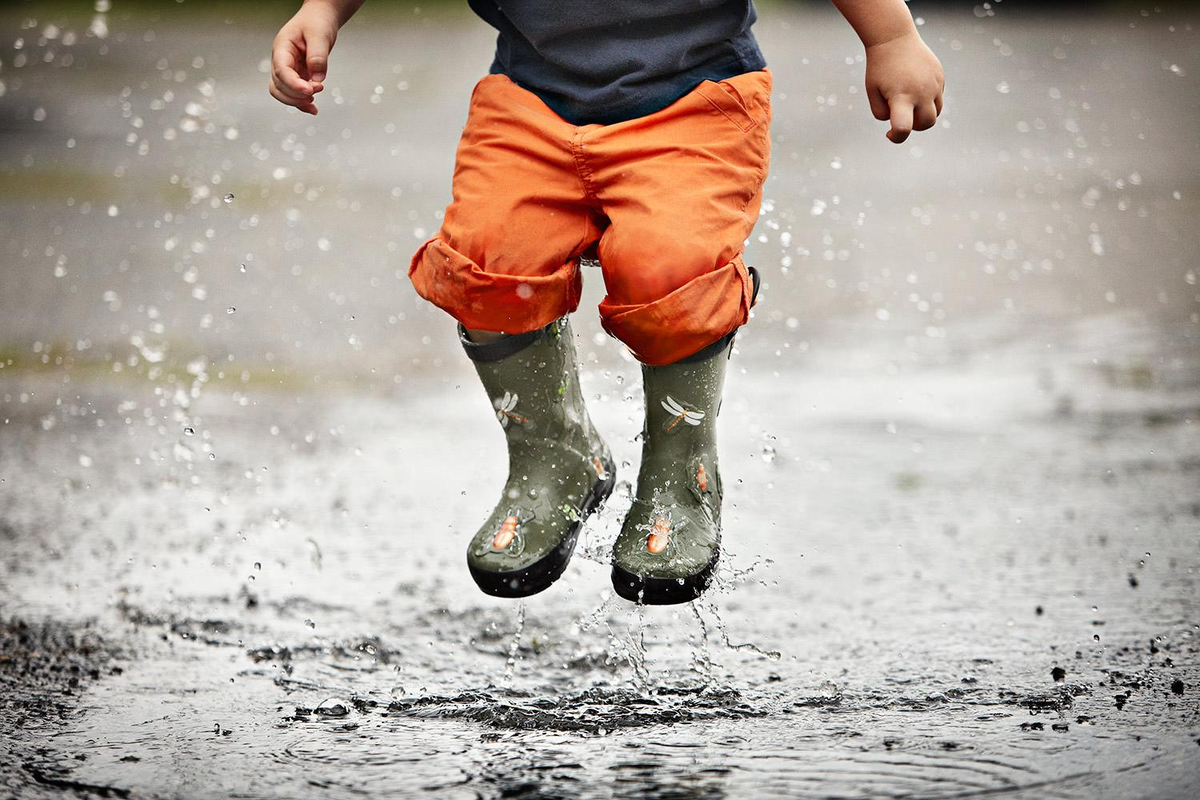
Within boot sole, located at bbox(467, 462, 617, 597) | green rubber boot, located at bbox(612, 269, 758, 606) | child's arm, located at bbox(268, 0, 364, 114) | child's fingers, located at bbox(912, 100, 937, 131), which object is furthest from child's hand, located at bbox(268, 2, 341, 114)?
child's fingers, located at bbox(912, 100, 937, 131)

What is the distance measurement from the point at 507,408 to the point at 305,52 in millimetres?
659

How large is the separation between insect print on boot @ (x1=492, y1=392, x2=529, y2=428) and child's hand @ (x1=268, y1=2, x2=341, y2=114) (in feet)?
1.82

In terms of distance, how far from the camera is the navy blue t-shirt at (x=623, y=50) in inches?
91.5

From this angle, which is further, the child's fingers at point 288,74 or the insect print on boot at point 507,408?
the insect print on boot at point 507,408

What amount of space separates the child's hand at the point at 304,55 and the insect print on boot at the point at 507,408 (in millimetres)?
555

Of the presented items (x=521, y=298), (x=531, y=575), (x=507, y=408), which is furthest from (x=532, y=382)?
(x=531, y=575)

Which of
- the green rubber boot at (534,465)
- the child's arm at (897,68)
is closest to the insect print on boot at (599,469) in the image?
the green rubber boot at (534,465)

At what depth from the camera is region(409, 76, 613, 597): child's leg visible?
7.62ft

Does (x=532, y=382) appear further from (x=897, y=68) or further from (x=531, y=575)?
(x=897, y=68)

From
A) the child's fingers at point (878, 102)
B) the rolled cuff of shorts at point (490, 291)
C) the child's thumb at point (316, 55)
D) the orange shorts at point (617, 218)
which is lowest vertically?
the rolled cuff of shorts at point (490, 291)

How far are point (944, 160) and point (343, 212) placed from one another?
3.16 meters

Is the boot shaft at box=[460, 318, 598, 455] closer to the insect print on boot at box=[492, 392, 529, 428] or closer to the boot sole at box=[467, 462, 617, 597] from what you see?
the insect print on boot at box=[492, 392, 529, 428]

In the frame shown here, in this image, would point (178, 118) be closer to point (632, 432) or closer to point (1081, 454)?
point (632, 432)

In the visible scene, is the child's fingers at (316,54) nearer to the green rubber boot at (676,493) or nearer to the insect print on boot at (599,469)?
the green rubber boot at (676,493)
